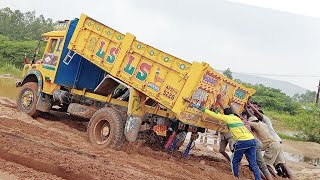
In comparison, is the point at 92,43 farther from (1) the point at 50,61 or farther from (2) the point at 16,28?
(2) the point at 16,28

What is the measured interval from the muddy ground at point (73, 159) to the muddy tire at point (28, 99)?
307mm

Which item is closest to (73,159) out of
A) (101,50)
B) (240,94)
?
(101,50)

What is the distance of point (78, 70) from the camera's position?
9.63m

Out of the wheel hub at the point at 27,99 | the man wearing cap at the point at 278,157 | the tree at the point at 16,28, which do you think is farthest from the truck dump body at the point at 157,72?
the tree at the point at 16,28

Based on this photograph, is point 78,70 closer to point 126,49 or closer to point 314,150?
point 126,49

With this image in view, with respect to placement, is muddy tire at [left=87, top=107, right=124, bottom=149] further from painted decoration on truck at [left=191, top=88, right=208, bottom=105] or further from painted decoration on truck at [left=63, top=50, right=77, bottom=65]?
painted decoration on truck at [left=63, top=50, right=77, bottom=65]

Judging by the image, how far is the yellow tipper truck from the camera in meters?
7.13

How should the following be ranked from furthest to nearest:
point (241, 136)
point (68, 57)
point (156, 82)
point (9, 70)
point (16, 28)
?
point (16, 28)
point (9, 70)
point (68, 57)
point (156, 82)
point (241, 136)

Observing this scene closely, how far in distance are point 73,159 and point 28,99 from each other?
4.97 m

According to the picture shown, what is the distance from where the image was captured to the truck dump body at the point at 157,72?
274 inches

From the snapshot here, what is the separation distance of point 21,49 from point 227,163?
37.0 meters

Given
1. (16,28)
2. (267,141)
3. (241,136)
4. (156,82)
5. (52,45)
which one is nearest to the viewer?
(241,136)

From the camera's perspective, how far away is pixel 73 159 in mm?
5887

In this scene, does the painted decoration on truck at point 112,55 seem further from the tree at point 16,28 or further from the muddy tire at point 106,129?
the tree at point 16,28
